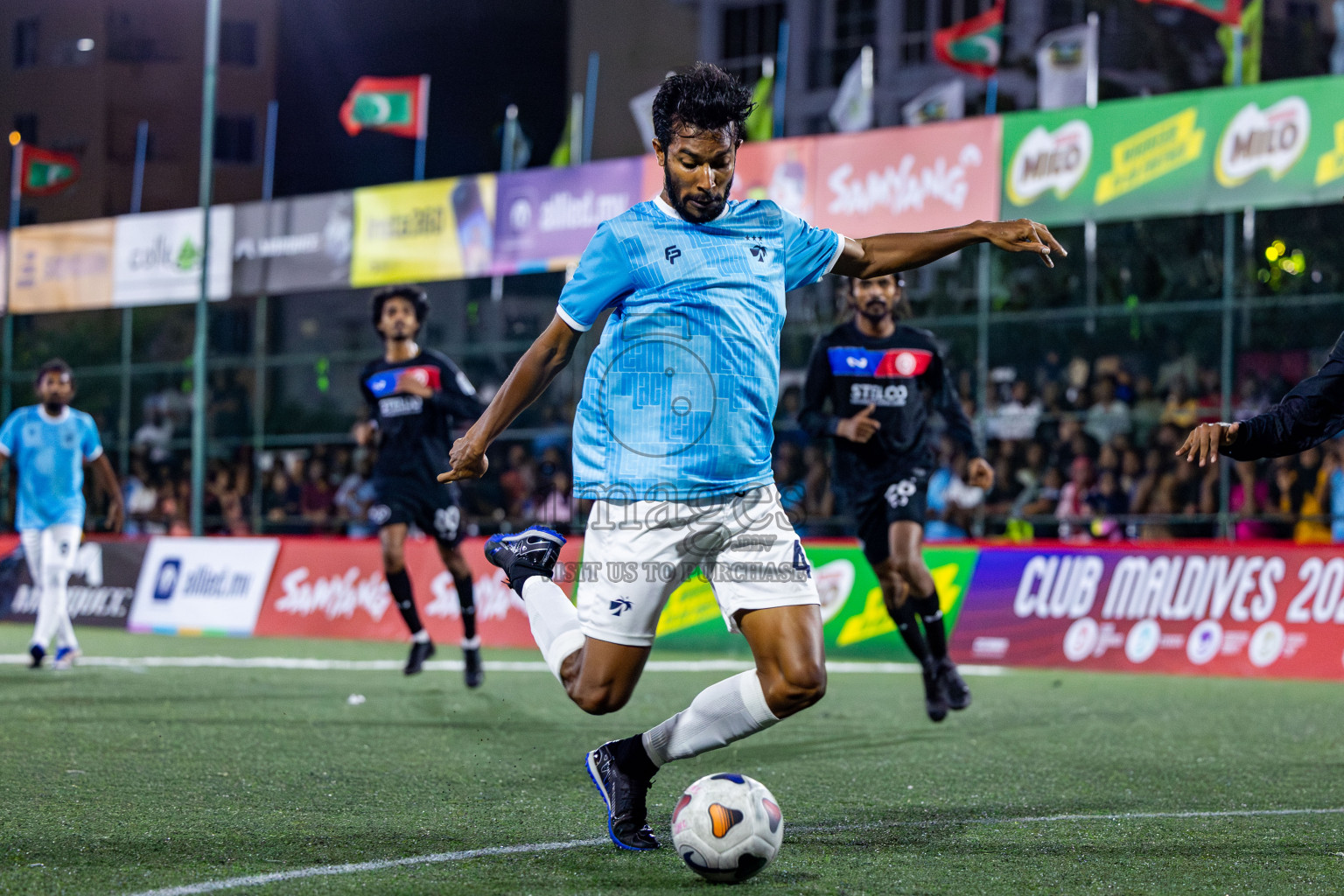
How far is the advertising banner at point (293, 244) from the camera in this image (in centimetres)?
2069

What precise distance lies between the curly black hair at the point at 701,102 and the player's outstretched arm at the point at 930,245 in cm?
60

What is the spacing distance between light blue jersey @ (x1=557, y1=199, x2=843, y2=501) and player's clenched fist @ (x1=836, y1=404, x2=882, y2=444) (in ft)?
11.8

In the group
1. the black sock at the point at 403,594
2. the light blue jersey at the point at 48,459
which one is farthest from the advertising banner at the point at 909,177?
the light blue jersey at the point at 48,459

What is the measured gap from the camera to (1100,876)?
443 cm

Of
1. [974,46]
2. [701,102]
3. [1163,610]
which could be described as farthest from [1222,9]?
[701,102]

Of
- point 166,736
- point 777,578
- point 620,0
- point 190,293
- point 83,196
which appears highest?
point 620,0

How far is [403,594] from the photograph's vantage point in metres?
10.4

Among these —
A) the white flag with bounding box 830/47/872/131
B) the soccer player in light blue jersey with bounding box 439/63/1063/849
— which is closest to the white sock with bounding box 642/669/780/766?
the soccer player in light blue jersey with bounding box 439/63/1063/849

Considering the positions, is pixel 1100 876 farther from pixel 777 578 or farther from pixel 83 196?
pixel 83 196

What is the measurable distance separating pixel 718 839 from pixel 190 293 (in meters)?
19.4

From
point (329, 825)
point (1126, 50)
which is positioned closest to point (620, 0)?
point (1126, 50)

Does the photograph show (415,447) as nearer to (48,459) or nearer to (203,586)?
(48,459)

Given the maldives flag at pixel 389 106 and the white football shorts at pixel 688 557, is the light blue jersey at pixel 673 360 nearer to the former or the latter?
the white football shorts at pixel 688 557

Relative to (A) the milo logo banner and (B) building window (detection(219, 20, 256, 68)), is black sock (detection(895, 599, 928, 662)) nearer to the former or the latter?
(A) the milo logo banner
